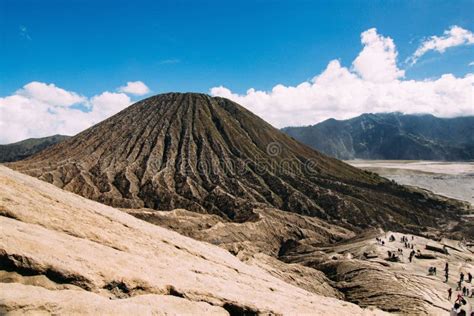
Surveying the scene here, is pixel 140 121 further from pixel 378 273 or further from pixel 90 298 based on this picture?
pixel 90 298

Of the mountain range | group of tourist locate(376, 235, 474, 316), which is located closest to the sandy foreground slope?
the mountain range

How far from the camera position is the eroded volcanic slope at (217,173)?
356 feet

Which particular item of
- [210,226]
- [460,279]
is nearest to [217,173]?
[210,226]

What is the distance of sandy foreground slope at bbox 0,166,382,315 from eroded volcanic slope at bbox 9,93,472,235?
72.0m

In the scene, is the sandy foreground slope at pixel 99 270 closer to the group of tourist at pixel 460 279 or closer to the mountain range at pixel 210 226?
the mountain range at pixel 210 226

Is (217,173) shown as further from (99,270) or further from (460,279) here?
(99,270)

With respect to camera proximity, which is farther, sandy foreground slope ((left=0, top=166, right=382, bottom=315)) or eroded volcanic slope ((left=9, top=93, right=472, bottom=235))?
eroded volcanic slope ((left=9, top=93, right=472, bottom=235))

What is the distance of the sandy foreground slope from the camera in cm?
1172

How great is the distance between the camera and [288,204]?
113188 millimetres

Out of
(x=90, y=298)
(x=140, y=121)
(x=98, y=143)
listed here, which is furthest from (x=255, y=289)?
(x=140, y=121)

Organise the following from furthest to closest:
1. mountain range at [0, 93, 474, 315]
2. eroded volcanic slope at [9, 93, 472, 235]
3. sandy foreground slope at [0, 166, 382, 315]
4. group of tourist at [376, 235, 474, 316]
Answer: eroded volcanic slope at [9, 93, 472, 235]
group of tourist at [376, 235, 474, 316]
mountain range at [0, 93, 474, 315]
sandy foreground slope at [0, 166, 382, 315]

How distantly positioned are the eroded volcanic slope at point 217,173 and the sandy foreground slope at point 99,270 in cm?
7195

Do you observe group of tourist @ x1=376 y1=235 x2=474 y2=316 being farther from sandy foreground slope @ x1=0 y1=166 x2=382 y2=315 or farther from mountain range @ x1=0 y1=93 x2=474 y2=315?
sandy foreground slope @ x1=0 y1=166 x2=382 y2=315

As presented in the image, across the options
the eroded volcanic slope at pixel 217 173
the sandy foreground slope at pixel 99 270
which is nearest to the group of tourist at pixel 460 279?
the sandy foreground slope at pixel 99 270
